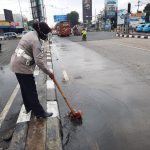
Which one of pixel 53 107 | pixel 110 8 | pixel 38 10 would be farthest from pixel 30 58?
pixel 110 8

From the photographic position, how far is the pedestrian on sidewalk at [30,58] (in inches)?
148

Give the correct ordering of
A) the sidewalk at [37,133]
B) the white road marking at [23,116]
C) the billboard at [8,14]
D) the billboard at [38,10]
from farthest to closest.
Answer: the billboard at [8,14]
the billboard at [38,10]
the white road marking at [23,116]
the sidewalk at [37,133]

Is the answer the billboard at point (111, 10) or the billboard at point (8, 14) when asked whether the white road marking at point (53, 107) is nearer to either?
the billboard at point (8, 14)

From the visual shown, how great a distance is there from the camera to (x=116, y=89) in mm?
6238

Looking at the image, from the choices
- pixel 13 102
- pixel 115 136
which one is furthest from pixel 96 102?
pixel 13 102

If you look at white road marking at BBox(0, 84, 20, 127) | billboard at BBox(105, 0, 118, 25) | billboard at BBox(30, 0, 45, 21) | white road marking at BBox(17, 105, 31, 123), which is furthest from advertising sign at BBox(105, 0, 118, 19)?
white road marking at BBox(17, 105, 31, 123)

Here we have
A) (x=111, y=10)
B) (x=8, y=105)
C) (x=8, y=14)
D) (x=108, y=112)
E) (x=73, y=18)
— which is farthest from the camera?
(x=73, y=18)

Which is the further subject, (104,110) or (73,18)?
(73,18)

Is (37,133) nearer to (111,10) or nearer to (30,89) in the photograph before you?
(30,89)

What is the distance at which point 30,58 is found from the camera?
3.92m

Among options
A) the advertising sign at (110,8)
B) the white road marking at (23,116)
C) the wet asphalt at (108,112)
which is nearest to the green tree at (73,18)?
the advertising sign at (110,8)

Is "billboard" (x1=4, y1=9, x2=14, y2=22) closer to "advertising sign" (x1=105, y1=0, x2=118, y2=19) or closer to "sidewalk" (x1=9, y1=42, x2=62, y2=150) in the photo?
"advertising sign" (x1=105, y1=0, x2=118, y2=19)

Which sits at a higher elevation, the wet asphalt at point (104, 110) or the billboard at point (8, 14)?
the billboard at point (8, 14)

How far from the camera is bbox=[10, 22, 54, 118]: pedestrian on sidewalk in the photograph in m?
3.75
